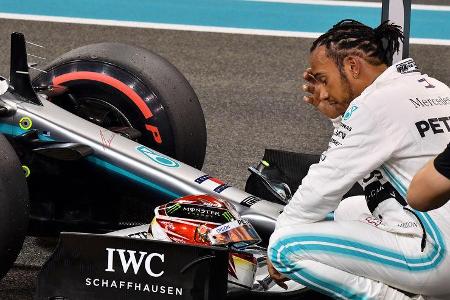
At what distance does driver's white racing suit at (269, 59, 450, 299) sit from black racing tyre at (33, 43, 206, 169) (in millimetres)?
1026

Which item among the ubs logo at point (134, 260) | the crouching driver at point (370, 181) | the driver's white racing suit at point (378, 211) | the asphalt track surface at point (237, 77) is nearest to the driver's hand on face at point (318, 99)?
Result: the crouching driver at point (370, 181)

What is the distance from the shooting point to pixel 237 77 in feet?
21.8

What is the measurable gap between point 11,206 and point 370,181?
1114 mm

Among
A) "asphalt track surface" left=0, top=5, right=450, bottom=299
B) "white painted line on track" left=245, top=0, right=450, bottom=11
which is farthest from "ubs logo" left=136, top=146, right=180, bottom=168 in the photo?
"white painted line on track" left=245, top=0, right=450, bottom=11

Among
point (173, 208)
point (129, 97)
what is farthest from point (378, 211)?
point (129, 97)

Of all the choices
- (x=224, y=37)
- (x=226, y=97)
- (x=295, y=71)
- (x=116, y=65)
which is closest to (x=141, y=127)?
(x=116, y=65)

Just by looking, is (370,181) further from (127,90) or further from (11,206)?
(127,90)

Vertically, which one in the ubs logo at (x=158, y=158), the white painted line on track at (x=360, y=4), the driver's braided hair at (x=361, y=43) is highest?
the driver's braided hair at (x=361, y=43)

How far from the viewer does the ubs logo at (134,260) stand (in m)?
3.36

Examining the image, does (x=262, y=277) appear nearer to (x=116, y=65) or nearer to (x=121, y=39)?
(x=116, y=65)

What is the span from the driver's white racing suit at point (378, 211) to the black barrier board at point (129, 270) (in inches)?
8.2

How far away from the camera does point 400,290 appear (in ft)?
11.1

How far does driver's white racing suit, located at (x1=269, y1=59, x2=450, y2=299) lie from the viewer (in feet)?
10.5

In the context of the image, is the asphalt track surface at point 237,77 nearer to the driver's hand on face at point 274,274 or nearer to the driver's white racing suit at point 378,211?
the driver's hand on face at point 274,274
